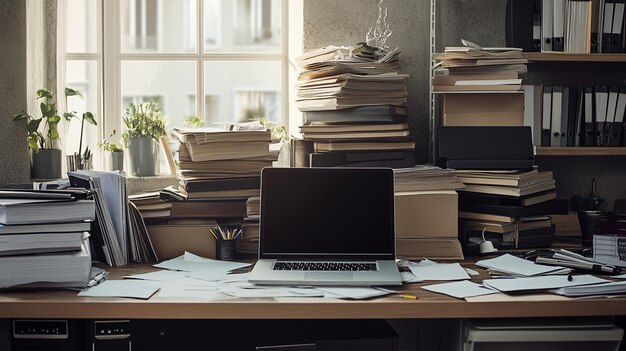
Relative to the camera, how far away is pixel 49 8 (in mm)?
3264

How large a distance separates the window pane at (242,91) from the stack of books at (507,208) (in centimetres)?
93

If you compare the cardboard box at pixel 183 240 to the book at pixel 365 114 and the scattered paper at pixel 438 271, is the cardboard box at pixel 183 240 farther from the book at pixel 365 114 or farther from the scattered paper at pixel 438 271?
the scattered paper at pixel 438 271

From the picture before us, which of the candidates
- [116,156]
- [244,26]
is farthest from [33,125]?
[244,26]

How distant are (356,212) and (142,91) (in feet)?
4.04

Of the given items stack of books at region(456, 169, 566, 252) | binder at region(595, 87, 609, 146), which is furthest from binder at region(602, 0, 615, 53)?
stack of books at region(456, 169, 566, 252)

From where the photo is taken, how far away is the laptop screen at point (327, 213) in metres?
2.71

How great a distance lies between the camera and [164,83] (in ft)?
11.4

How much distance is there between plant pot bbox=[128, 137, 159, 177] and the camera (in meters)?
3.33

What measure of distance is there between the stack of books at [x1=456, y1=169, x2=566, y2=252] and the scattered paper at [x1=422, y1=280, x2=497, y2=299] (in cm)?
49

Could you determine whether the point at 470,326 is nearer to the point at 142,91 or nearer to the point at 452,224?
the point at 452,224

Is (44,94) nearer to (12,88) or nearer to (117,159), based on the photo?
(12,88)

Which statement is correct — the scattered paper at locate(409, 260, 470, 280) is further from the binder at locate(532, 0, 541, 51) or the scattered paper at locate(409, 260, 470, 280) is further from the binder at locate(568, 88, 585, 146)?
the binder at locate(532, 0, 541, 51)

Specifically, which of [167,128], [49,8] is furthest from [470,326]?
[49,8]

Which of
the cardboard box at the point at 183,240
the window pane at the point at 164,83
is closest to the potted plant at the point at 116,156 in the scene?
the window pane at the point at 164,83
